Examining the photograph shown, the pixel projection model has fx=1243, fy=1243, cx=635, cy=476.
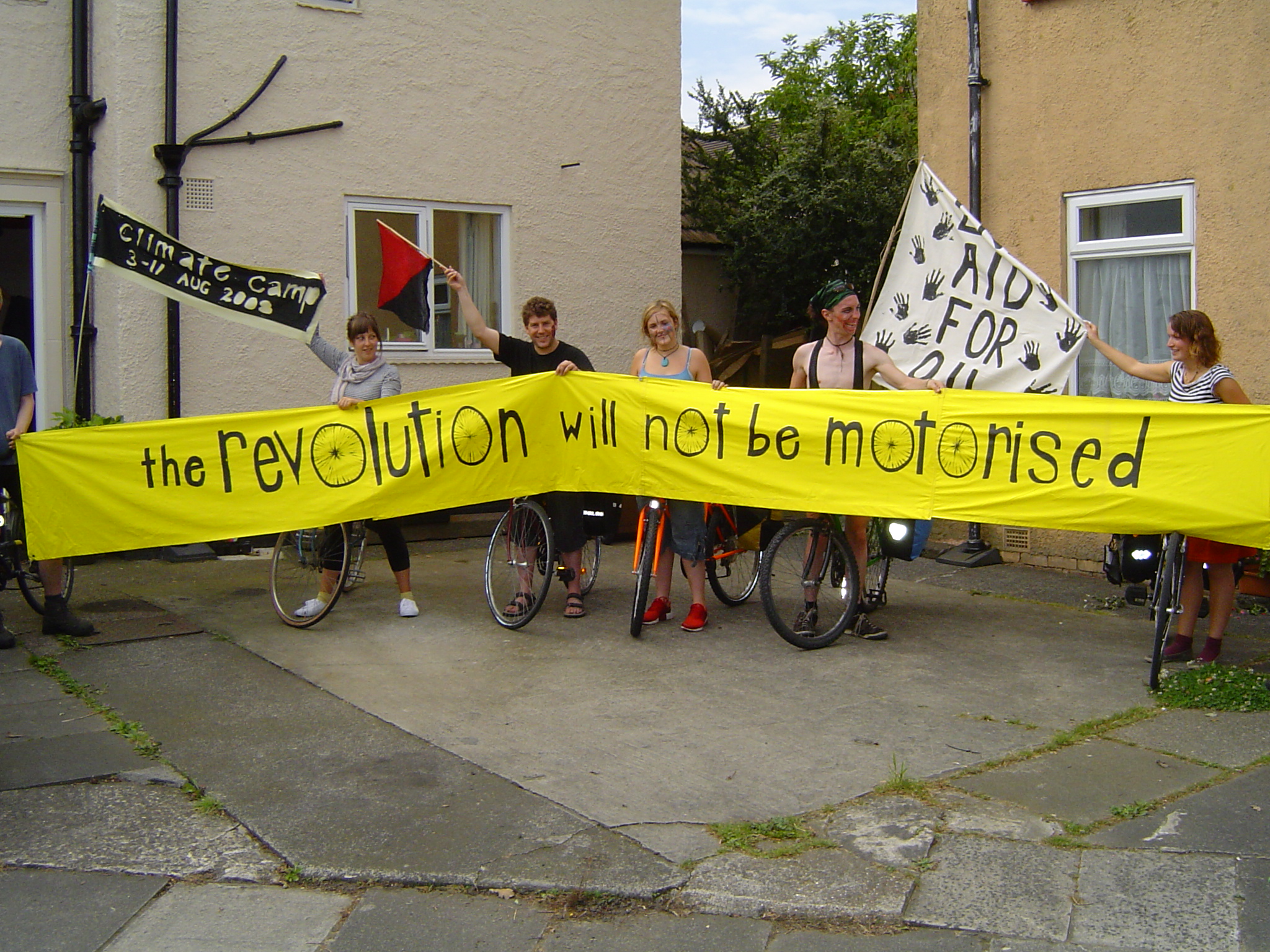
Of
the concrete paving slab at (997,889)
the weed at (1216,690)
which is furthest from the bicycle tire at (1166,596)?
the concrete paving slab at (997,889)

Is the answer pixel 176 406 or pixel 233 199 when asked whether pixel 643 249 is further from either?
pixel 176 406

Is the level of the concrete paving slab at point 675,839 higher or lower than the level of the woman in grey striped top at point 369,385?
lower

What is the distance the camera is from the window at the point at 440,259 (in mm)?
11023

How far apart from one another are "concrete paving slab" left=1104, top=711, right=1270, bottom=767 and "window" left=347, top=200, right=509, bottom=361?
7.10m

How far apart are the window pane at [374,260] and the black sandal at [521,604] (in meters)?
4.44

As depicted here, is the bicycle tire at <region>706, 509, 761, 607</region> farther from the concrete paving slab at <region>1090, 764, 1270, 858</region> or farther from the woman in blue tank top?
the concrete paving slab at <region>1090, 764, 1270, 858</region>

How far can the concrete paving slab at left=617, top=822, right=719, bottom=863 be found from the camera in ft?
13.7

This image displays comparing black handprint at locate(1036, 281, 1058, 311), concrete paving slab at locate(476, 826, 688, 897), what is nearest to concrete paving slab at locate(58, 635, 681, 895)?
concrete paving slab at locate(476, 826, 688, 897)

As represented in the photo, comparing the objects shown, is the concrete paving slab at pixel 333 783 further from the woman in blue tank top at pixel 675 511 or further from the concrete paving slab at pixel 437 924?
the woman in blue tank top at pixel 675 511

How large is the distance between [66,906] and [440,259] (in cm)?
822

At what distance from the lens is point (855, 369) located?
7.17m

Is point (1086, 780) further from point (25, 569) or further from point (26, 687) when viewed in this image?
A: point (25, 569)

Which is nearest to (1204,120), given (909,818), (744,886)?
(909,818)

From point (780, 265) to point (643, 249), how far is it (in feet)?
7.69
